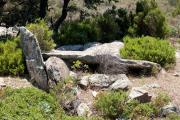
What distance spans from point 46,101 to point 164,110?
7.77 ft

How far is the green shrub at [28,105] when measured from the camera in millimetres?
8383

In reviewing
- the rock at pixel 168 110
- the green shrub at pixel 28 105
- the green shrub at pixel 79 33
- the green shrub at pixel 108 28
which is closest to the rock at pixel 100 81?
the green shrub at pixel 28 105

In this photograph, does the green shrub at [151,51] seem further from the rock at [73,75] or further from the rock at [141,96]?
the rock at [141,96]

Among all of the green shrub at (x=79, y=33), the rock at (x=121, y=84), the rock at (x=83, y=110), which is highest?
the green shrub at (x=79, y=33)

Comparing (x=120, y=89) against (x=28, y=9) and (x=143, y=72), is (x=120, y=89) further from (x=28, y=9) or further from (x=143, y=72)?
(x=28, y=9)

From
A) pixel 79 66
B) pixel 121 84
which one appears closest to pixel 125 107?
pixel 121 84

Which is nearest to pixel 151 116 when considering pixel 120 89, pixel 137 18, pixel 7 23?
pixel 120 89

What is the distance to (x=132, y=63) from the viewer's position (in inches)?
441

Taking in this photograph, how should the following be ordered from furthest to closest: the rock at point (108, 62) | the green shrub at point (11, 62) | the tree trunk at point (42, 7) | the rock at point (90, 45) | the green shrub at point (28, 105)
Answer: the tree trunk at point (42, 7) → the rock at point (90, 45) → the rock at point (108, 62) → the green shrub at point (11, 62) → the green shrub at point (28, 105)

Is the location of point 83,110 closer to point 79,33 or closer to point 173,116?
point 173,116

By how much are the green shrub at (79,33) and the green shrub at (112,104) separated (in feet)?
15.1

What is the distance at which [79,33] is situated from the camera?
13.7 meters

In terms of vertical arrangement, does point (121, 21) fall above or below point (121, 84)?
above

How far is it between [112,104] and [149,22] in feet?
17.3
